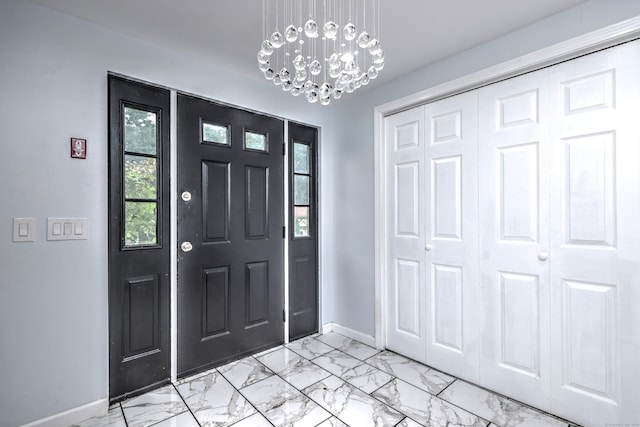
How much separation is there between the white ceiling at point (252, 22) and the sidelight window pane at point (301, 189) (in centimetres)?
116

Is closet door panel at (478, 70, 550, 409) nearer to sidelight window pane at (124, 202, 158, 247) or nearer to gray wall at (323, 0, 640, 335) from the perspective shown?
gray wall at (323, 0, 640, 335)

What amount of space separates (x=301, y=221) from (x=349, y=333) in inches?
49.1

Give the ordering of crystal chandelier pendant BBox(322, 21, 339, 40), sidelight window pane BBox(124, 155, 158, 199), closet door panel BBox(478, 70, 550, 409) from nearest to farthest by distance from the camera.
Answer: crystal chandelier pendant BBox(322, 21, 339, 40), closet door panel BBox(478, 70, 550, 409), sidelight window pane BBox(124, 155, 158, 199)

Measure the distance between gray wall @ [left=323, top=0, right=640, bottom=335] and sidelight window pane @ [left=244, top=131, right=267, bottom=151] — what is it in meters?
0.85

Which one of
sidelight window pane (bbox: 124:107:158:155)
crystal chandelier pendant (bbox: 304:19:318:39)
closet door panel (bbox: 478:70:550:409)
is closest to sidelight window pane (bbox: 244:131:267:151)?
sidelight window pane (bbox: 124:107:158:155)

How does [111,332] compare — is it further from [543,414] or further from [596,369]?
[596,369]

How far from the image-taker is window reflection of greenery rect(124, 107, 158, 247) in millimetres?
2018

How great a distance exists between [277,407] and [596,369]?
73.8 inches

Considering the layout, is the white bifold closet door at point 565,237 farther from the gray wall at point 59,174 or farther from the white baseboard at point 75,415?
the white baseboard at point 75,415

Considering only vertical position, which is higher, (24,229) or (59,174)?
(59,174)

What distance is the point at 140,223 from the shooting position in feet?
6.79

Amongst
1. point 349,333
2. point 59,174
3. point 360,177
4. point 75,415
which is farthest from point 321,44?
point 75,415

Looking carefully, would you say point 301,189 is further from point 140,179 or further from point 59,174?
point 59,174

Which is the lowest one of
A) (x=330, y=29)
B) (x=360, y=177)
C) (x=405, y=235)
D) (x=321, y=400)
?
(x=321, y=400)
